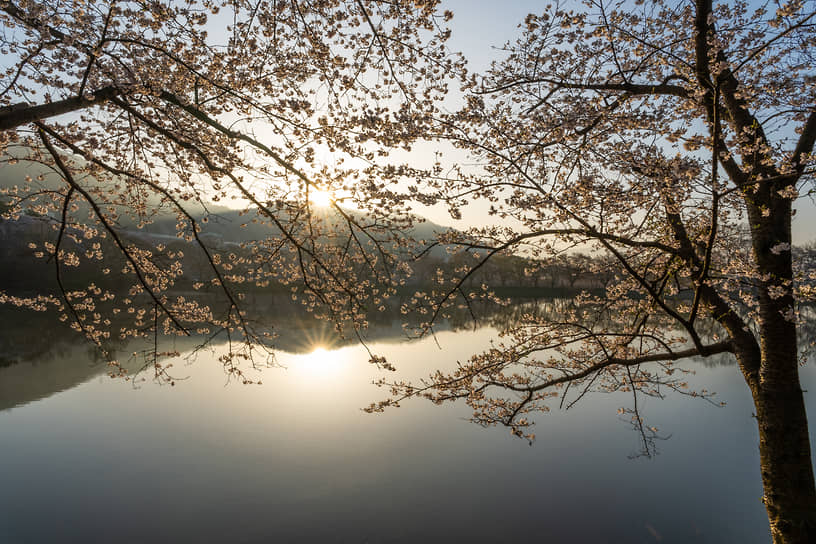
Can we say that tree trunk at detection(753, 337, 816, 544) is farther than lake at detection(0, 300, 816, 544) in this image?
No

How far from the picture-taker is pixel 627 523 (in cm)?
744

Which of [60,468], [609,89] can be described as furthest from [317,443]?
[609,89]

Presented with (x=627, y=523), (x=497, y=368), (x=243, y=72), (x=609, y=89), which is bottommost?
(x=627, y=523)

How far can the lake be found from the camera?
284 inches

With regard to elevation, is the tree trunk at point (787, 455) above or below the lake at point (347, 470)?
above

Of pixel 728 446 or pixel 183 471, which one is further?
pixel 728 446

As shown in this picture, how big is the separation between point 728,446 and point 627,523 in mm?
5945

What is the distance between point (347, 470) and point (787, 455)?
27.8ft

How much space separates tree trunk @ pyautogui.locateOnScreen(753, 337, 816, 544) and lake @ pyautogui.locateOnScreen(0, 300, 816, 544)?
3.97 meters

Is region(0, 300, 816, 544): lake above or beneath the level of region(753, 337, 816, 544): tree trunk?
beneath

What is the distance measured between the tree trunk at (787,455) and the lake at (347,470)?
3972 mm

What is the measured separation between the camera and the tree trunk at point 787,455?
12.7 feet

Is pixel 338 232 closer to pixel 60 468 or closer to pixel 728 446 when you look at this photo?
pixel 60 468

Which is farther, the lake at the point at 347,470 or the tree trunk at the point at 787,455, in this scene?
the lake at the point at 347,470
